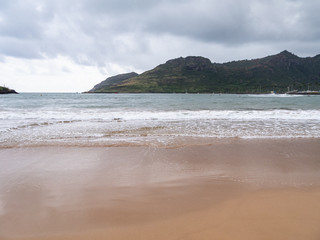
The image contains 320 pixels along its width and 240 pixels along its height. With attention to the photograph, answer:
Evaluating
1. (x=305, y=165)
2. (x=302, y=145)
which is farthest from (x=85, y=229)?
(x=302, y=145)

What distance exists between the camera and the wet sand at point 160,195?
2.30m

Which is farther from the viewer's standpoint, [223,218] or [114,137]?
[114,137]

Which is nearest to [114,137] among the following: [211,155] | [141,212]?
[211,155]

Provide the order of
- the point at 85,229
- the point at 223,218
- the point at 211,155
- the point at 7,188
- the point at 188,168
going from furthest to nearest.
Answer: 1. the point at 211,155
2. the point at 188,168
3. the point at 7,188
4. the point at 223,218
5. the point at 85,229

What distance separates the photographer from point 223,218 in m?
2.51

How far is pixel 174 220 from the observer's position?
2449mm

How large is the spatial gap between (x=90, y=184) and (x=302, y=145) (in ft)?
21.1

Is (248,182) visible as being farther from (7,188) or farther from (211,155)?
(7,188)

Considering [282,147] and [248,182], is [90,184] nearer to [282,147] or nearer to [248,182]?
[248,182]

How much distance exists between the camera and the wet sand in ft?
7.55

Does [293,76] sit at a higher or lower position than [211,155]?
higher

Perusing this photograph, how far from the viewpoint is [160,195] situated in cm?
313

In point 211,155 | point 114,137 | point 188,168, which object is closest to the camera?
point 188,168

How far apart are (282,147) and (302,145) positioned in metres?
0.82
